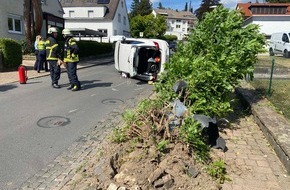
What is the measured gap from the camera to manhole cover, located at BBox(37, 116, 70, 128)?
5835mm

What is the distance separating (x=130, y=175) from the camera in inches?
129

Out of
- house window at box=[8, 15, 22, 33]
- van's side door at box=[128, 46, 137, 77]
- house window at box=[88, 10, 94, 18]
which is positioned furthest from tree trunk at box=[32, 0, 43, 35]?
house window at box=[88, 10, 94, 18]

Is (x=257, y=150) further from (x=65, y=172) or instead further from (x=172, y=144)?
(x=65, y=172)

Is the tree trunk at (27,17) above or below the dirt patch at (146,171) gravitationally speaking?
above

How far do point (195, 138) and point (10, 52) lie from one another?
1228cm

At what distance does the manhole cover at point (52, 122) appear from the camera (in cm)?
583

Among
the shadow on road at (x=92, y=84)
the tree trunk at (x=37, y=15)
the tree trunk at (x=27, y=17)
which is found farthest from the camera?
the tree trunk at (x=27, y=17)

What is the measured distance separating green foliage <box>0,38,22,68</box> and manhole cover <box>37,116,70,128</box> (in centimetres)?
861

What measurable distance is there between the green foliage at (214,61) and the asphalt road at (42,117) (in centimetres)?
222

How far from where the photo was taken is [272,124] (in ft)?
17.2

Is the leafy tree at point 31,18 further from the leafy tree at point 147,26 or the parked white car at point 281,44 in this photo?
the leafy tree at point 147,26

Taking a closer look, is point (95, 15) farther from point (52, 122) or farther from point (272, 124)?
point (272, 124)

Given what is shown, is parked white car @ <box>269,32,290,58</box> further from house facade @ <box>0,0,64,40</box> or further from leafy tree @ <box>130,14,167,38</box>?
leafy tree @ <box>130,14,167,38</box>

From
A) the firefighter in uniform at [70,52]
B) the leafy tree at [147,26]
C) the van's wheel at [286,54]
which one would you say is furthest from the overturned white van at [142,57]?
the leafy tree at [147,26]
